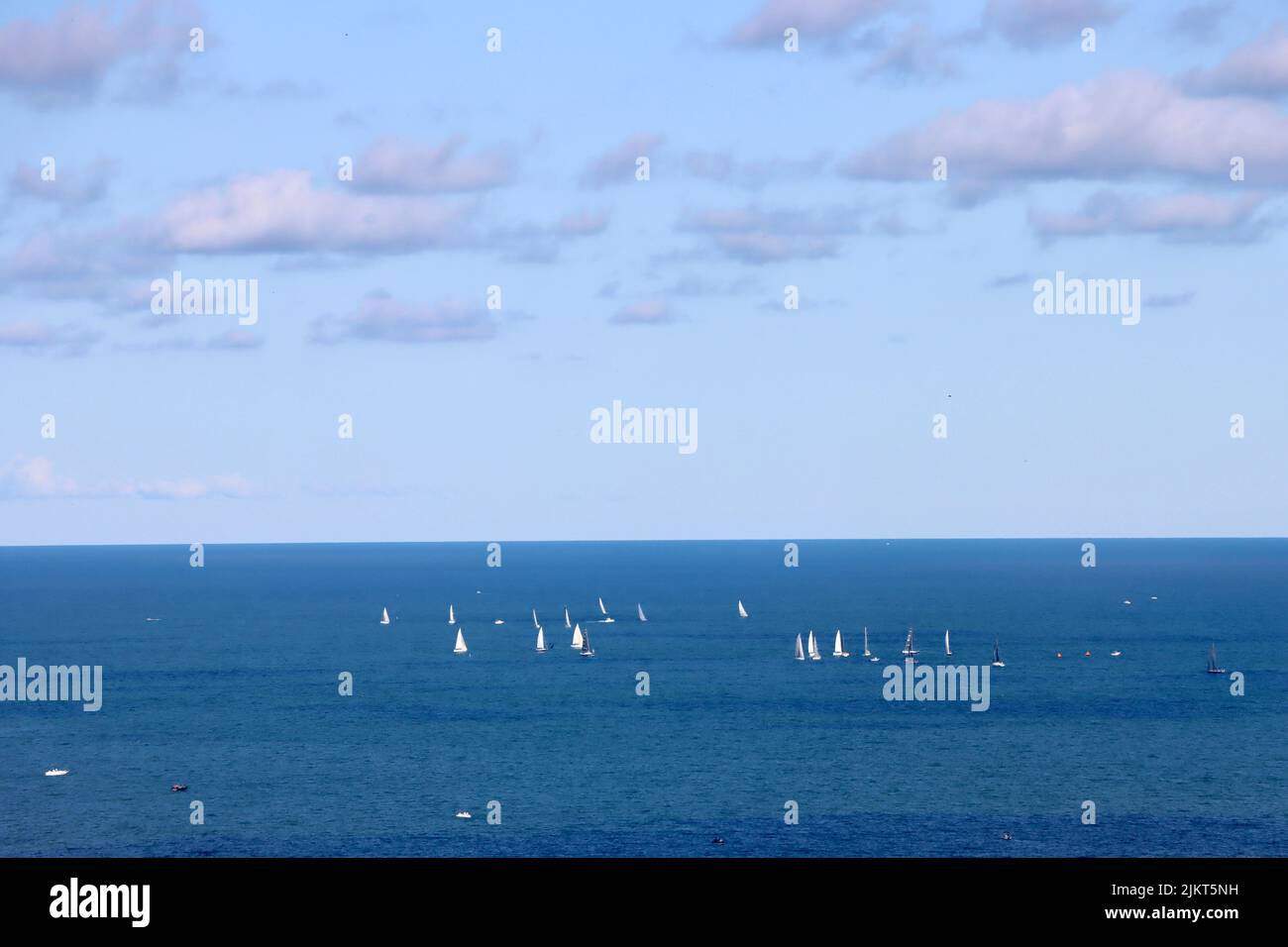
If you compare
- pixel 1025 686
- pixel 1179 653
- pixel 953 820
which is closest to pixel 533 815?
pixel 953 820

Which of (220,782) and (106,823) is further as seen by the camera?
(220,782)

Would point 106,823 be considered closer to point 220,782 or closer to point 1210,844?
point 220,782

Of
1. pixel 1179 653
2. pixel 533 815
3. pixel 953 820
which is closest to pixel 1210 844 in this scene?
pixel 953 820

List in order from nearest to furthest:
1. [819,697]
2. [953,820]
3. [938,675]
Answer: [953,820], [819,697], [938,675]

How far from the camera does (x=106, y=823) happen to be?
99.4 meters

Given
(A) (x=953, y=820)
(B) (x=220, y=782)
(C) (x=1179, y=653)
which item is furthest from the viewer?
(C) (x=1179, y=653)

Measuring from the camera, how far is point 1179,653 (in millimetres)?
197625
